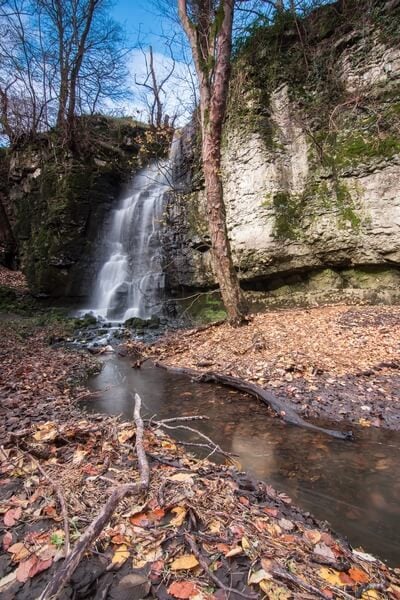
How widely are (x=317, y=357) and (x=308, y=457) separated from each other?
261cm

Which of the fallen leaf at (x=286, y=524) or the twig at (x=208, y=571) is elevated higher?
the twig at (x=208, y=571)

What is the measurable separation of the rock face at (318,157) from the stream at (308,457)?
5.89 meters

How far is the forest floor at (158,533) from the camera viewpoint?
4.69 feet

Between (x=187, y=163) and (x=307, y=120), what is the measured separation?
5.38 m

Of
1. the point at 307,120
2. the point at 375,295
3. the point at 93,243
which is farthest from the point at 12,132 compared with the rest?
the point at 375,295

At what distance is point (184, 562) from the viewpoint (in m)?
1.51

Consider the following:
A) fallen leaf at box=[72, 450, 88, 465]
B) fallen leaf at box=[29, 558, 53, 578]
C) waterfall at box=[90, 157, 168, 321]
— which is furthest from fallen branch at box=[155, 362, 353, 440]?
waterfall at box=[90, 157, 168, 321]

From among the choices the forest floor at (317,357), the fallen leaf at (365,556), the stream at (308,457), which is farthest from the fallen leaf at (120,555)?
the forest floor at (317,357)

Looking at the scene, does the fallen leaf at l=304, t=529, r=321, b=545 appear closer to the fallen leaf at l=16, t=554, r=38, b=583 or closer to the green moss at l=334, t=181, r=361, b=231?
the fallen leaf at l=16, t=554, r=38, b=583

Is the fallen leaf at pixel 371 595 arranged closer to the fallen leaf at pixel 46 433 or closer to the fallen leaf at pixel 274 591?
the fallen leaf at pixel 274 591

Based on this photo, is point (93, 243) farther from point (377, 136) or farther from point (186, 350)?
point (377, 136)

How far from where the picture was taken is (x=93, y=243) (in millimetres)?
15570

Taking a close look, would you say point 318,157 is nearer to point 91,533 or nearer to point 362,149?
point 362,149

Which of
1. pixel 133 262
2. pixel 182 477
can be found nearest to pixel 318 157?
pixel 133 262
